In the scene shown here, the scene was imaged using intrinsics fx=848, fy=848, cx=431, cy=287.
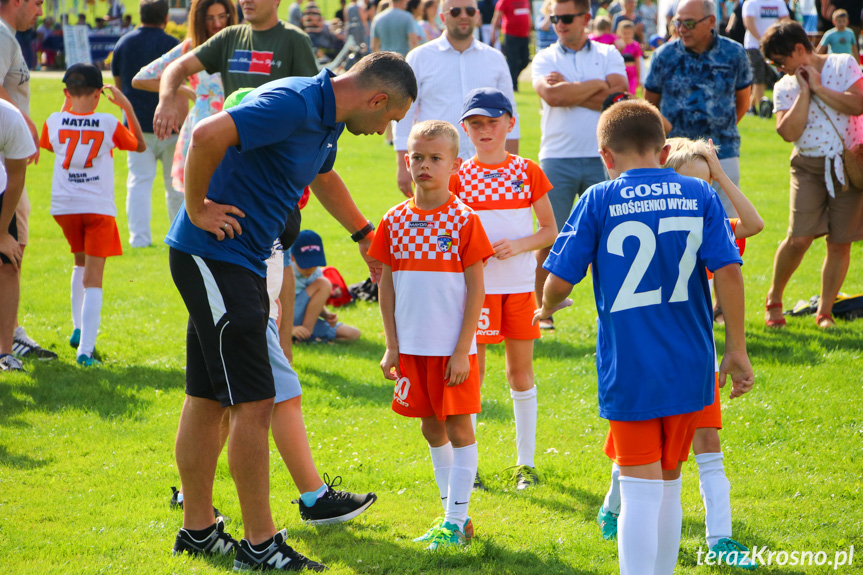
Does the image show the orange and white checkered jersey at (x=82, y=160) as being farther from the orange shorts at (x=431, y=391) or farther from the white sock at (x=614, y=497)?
the white sock at (x=614, y=497)

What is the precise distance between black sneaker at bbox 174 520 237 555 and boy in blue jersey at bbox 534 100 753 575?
1.74 meters

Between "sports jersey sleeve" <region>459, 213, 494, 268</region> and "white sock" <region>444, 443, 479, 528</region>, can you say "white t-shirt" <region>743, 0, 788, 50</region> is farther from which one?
"white sock" <region>444, 443, 479, 528</region>

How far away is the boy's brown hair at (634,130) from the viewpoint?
Answer: 324 centimetres

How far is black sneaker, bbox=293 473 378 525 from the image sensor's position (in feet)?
13.5

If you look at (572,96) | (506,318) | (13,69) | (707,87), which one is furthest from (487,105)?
(13,69)

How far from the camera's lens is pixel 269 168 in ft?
11.2

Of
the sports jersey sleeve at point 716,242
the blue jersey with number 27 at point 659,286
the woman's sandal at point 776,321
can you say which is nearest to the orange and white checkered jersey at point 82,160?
the blue jersey with number 27 at point 659,286

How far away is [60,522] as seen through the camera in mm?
4168

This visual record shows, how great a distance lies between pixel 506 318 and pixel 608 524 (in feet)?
3.98

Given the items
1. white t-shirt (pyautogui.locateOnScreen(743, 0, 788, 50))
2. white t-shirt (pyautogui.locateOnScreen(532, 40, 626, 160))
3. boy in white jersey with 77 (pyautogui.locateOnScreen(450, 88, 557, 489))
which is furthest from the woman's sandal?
white t-shirt (pyautogui.locateOnScreen(743, 0, 788, 50))

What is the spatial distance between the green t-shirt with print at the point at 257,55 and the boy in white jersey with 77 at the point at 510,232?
1527mm

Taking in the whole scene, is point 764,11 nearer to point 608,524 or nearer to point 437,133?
point 437,133

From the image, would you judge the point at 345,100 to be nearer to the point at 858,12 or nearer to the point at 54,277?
the point at 54,277

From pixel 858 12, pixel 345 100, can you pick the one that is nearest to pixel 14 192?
pixel 345 100
